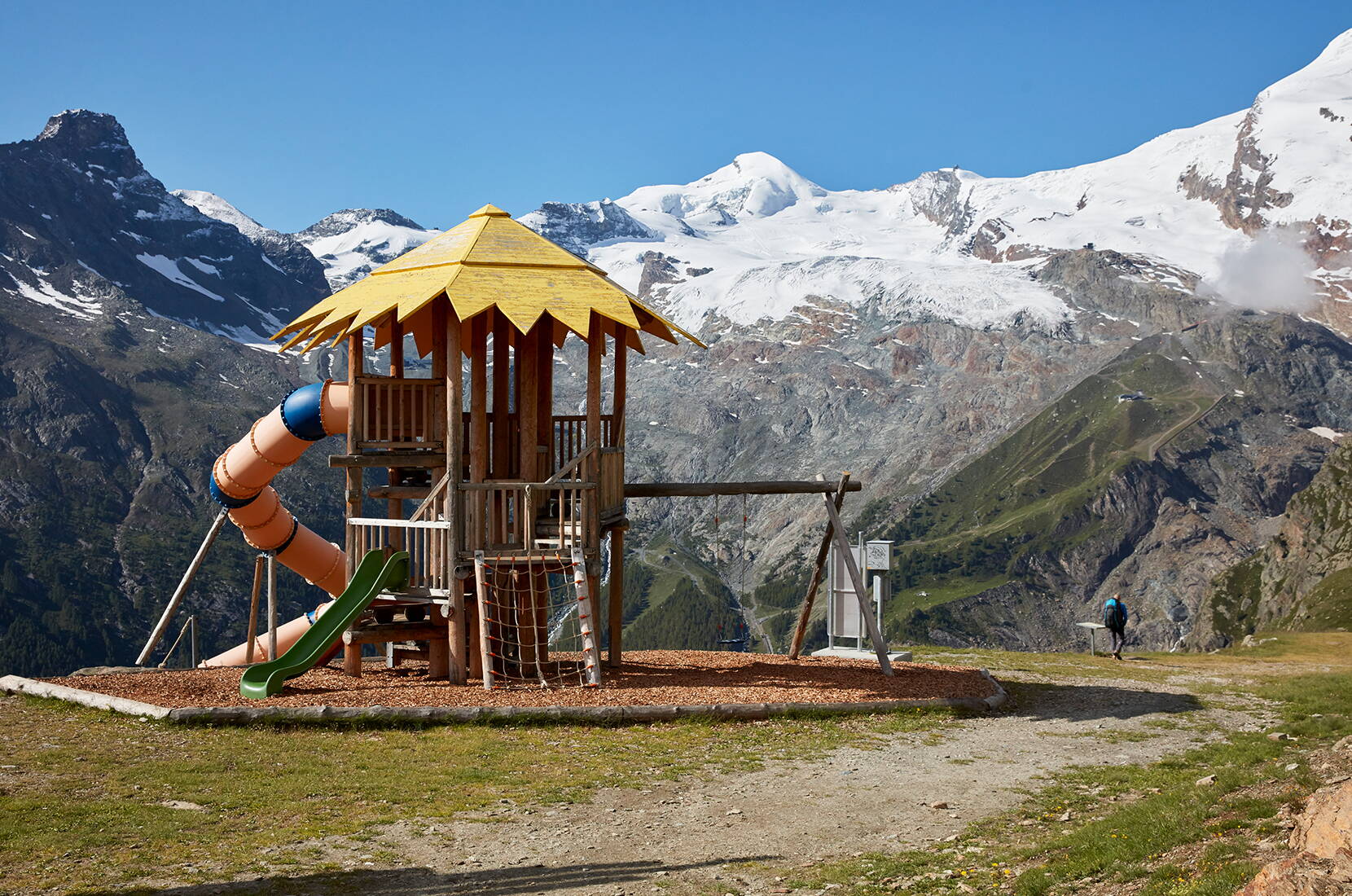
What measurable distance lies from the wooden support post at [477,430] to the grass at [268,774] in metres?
4.20

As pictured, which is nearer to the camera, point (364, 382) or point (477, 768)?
point (477, 768)

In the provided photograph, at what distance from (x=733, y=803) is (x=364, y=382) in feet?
37.1

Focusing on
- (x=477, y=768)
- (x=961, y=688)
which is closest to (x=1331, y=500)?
(x=961, y=688)

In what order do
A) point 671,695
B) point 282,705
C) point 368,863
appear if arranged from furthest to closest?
point 671,695 → point 282,705 → point 368,863

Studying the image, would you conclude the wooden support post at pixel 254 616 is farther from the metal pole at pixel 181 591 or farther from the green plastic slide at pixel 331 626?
the green plastic slide at pixel 331 626

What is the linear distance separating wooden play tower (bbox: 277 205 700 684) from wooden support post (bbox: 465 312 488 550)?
0.03 m

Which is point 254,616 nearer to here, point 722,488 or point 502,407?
point 502,407

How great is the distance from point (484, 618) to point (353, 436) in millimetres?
4135

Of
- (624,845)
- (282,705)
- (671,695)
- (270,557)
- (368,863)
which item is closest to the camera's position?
(368,863)

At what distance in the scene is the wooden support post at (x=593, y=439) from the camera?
2245cm

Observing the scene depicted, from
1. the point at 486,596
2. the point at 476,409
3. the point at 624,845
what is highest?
the point at 476,409

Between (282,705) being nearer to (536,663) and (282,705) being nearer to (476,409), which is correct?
(536,663)

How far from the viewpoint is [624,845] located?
41.2 ft

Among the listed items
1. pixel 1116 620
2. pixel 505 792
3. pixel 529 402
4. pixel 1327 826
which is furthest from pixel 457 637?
pixel 1116 620
